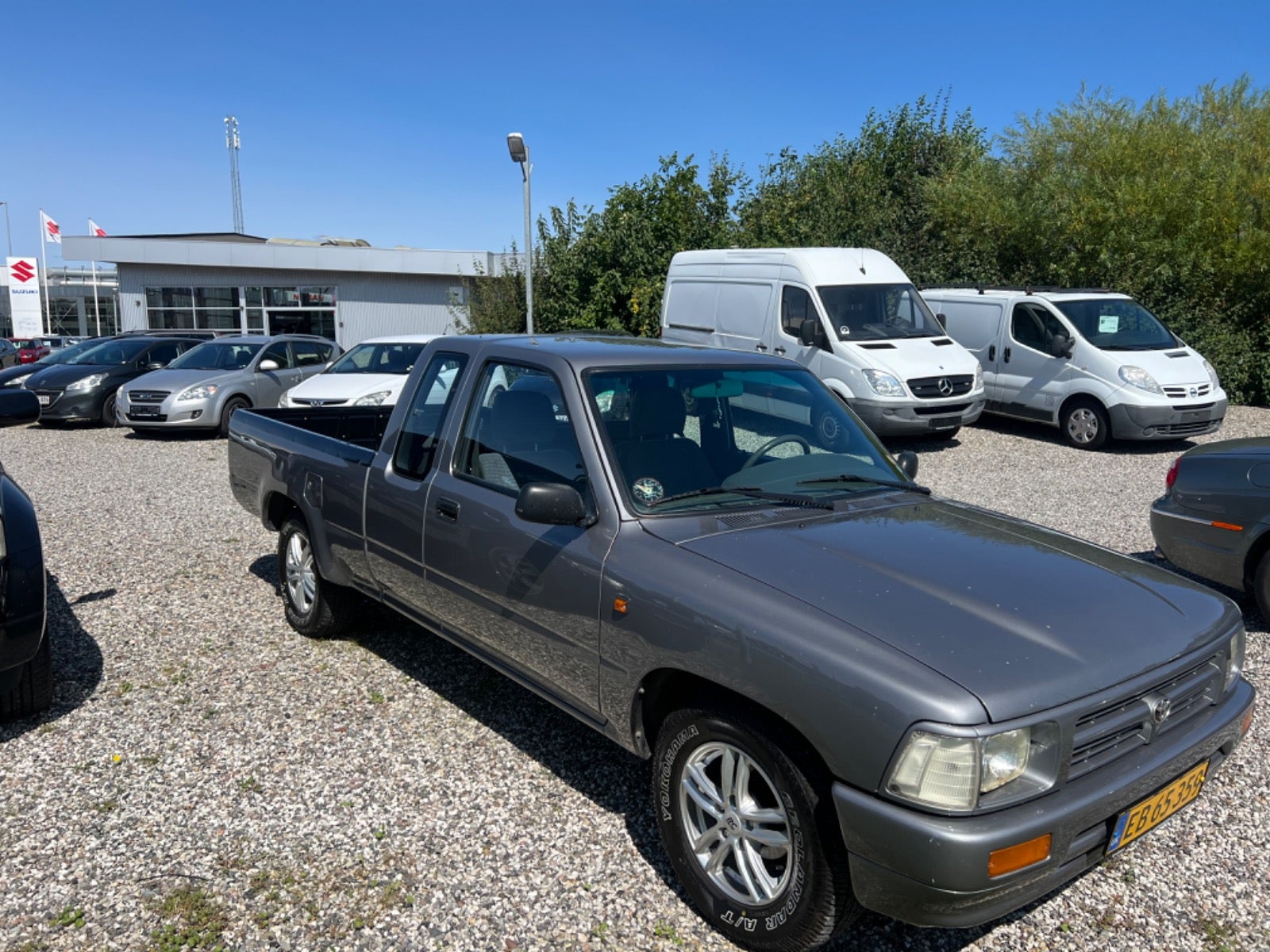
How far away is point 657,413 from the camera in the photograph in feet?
12.6

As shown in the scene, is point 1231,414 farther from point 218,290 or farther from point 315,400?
point 218,290

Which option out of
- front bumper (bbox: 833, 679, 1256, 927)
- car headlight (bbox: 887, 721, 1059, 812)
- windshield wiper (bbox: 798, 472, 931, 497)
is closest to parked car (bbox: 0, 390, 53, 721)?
windshield wiper (bbox: 798, 472, 931, 497)

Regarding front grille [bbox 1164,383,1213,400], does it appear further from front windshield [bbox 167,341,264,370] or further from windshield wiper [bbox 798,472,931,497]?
front windshield [bbox 167,341,264,370]

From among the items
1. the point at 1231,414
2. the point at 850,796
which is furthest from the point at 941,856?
the point at 1231,414

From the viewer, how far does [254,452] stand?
5.94 metres

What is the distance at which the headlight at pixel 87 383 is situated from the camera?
1588 cm

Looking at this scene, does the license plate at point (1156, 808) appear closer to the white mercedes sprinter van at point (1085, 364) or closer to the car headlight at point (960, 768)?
the car headlight at point (960, 768)

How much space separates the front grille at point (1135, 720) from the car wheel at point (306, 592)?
3.93m

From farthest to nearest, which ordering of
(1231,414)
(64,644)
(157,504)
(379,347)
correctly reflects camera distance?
(1231,414) < (379,347) < (157,504) < (64,644)

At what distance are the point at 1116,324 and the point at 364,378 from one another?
35.5 feet

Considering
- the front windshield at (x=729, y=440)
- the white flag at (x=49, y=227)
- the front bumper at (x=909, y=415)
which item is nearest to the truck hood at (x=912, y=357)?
the front bumper at (x=909, y=415)

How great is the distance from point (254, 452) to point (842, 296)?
9104 mm

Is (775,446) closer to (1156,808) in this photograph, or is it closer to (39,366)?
(1156,808)

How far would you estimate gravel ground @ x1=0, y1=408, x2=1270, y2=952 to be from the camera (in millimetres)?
3086
